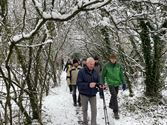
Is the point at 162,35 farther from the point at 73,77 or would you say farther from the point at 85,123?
the point at 85,123

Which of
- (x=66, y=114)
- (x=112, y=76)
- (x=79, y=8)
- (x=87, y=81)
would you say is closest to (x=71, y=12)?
(x=79, y=8)

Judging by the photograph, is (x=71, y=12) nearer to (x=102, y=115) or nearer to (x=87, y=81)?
(x=87, y=81)

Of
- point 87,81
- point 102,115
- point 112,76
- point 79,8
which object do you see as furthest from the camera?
point 102,115

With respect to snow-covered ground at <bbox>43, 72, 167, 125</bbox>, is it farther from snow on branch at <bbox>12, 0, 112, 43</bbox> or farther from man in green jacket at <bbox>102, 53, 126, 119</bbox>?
snow on branch at <bbox>12, 0, 112, 43</bbox>

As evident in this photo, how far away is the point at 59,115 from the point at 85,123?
109 inches

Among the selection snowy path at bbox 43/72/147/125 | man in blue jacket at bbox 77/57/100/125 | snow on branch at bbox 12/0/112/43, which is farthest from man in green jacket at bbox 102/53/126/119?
snow on branch at bbox 12/0/112/43

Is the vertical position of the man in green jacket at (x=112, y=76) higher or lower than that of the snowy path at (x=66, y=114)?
higher

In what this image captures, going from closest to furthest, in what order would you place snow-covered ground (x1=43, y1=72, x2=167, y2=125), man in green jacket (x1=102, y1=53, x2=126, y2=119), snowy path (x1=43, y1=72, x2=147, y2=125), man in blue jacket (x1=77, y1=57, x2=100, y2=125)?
man in blue jacket (x1=77, y1=57, x2=100, y2=125)
man in green jacket (x1=102, y1=53, x2=126, y2=119)
snowy path (x1=43, y1=72, x2=147, y2=125)
snow-covered ground (x1=43, y1=72, x2=167, y2=125)

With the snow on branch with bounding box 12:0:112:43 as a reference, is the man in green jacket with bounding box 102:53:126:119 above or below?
below

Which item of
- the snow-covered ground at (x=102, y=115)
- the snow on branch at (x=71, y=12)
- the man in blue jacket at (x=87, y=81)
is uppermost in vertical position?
the snow on branch at (x=71, y=12)

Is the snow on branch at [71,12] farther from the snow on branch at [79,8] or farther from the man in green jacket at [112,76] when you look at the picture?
the man in green jacket at [112,76]

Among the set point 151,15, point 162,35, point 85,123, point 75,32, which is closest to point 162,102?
point 162,35

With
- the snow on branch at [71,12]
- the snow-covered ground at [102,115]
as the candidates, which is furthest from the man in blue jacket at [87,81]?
the snow on branch at [71,12]

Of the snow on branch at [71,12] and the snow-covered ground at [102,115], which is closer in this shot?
the snow on branch at [71,12]
